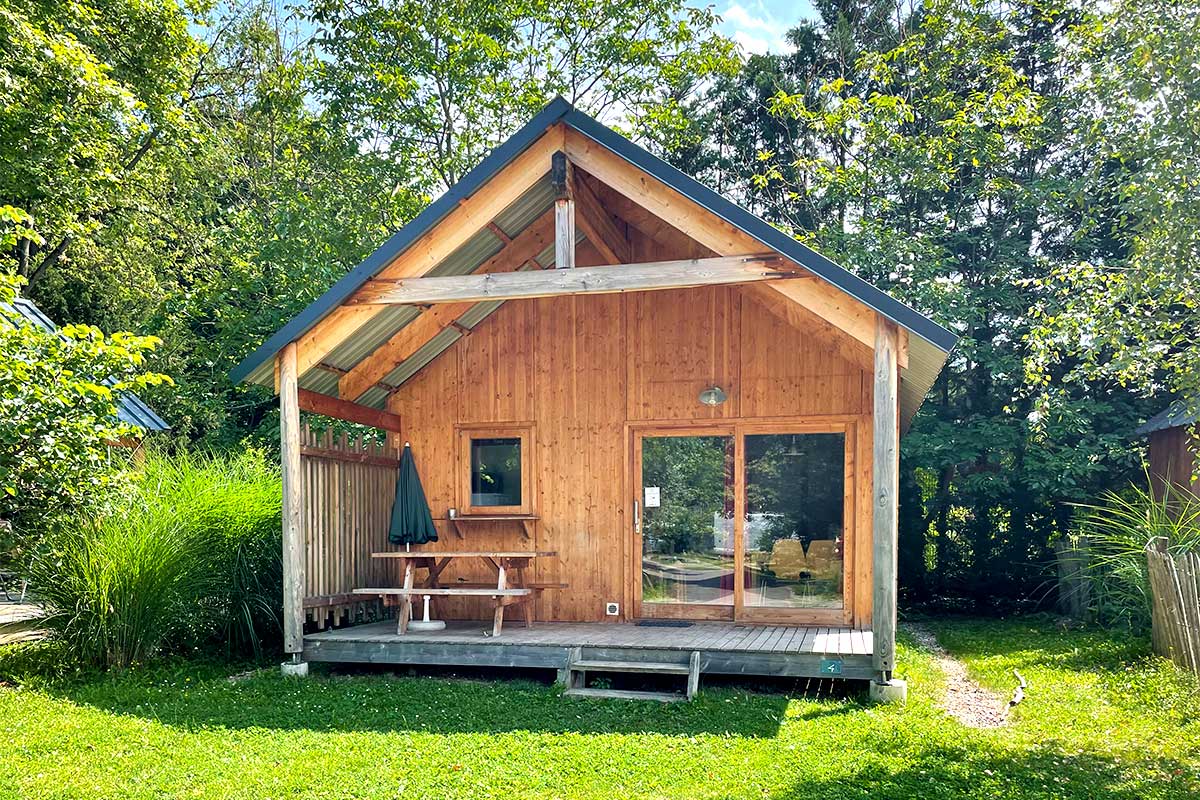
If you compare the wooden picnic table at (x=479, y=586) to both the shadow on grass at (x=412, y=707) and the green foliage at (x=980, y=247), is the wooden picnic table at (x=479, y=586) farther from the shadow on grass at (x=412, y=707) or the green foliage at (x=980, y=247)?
the green foliage at (x=980, y=247)

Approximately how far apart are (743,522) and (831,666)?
2078 mm

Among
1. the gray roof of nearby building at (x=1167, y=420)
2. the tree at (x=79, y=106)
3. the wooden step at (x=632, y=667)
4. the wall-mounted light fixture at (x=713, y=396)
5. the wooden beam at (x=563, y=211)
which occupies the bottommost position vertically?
the wooden step at (x=632, y=667)

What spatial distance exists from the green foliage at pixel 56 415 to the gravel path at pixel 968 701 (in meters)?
6.77

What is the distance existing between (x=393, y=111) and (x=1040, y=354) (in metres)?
12.2

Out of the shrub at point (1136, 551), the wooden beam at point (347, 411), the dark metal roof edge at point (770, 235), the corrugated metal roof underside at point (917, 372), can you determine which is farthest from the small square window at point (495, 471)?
the shrub at point (1136, 551)

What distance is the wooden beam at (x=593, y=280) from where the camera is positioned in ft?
21.3

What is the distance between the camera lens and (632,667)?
22.5 feet

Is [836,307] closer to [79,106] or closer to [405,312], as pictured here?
[405,312]

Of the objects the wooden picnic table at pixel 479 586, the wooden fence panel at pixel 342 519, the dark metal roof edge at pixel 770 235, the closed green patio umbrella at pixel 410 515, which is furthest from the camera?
the closed green patio umbrella at pixel 410 515

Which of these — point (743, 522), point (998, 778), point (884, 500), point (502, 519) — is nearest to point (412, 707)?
point (502, 519)

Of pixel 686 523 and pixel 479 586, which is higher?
pixel 686 523

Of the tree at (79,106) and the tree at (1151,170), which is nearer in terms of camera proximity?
the tree at (1151,170)

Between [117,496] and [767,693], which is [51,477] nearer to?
[117,496]

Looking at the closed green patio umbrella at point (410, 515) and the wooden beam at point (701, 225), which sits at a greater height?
the wooden beam at point (701, 225)
